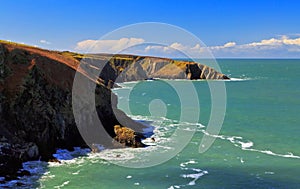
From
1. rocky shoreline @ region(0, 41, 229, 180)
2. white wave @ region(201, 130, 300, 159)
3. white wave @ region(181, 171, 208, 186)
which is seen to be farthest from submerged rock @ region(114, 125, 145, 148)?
white wave @ region(201, 130, 300, 159)

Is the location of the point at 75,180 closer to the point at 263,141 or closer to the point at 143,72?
the point at 263,141

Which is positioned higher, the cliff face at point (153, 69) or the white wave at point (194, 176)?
the cliff face at point (153, 69)

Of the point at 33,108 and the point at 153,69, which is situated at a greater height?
the point at 153,69

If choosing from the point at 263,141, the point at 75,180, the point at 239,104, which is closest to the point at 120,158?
the point at 75,180

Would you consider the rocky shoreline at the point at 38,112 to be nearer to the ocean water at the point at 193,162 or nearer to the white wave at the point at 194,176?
the ocean water at the point at 193,162

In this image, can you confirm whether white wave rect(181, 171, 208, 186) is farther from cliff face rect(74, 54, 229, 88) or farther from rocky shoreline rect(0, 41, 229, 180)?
cliff face rect(74, 54, 229, 88)

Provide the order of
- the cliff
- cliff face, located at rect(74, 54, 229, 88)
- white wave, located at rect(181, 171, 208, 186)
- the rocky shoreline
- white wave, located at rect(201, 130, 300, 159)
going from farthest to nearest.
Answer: cliff face, located at rect(74, 54, 229, 88) < the cliff < white wave, located at rect(201, 130, 300, 159) < the rocky shoreline < white wave, located at rect(181, 171, 208, 186)

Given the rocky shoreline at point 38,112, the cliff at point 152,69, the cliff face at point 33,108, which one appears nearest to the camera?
the rocky shoreline at point 38,112

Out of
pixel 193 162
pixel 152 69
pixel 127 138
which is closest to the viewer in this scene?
pixel 193 162

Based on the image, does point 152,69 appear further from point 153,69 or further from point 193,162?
point 193,162

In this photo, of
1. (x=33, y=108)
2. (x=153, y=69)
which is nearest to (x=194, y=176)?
(x=33, y=108)

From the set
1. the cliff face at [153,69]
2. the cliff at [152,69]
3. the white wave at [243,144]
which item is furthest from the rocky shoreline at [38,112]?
the cliff face at [153,69]

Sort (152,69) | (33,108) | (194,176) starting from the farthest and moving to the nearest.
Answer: (152,69)
(33,108)
(194,176)
